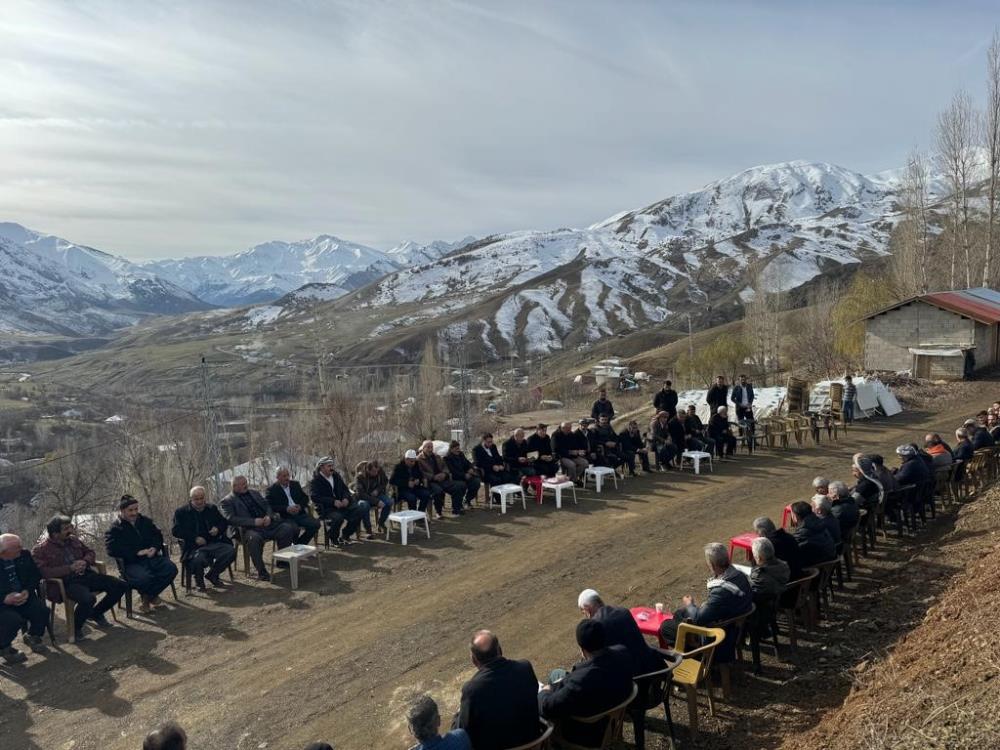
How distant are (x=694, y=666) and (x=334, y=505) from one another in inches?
290

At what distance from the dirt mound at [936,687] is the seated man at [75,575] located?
8.19m

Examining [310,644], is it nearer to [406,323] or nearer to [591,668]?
[591,668]

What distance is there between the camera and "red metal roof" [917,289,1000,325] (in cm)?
2711

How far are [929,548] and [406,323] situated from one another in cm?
15482

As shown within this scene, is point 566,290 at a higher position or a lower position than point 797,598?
higher

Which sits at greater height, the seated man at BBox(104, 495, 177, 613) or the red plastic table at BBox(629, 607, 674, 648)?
the seated man at BBox(104, 495, 177, 613)

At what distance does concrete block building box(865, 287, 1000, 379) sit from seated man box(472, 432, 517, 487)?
858 inches

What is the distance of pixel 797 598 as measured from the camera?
23.5 ft

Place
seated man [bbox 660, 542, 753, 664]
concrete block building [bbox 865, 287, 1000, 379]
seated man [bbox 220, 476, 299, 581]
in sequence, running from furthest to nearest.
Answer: concrete block building [bbox 865, 287, 1000, 379]
seated man [bbox 220, 476, 299, 581]
seated man [bbox 660, 542, 753, 664]

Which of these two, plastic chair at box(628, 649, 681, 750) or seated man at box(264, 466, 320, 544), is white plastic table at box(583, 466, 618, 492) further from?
plastic chair at box(628, 649, 681, 750)

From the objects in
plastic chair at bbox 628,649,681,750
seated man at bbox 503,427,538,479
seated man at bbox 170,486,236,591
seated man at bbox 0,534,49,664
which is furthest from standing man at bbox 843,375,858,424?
seated man at bbox 0,534,49,664

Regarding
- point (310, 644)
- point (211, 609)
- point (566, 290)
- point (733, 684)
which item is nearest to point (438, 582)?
point (310, 644)

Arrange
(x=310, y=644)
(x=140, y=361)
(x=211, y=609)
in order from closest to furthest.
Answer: (x=310, y=644), (x=211, y=609), (x=140, y=361)

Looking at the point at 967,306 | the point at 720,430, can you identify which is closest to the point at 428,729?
the point at 720,430
